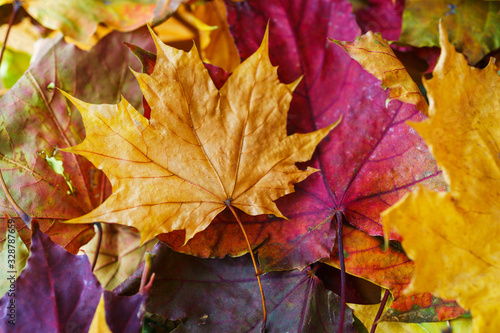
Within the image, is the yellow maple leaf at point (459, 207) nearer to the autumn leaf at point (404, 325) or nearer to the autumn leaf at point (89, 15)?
the autumn leaf at point (404, 325)

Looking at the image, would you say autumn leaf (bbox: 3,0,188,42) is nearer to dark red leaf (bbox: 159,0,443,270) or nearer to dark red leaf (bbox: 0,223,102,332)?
dark red leaf (bbox: 159,0,443,270)

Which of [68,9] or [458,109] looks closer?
[458,109]

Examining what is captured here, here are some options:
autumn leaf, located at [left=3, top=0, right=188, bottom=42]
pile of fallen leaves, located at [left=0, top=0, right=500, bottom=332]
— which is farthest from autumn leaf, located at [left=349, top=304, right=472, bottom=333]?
autumn leaf, located at [left=3, top=0, right=188, bottom=42]

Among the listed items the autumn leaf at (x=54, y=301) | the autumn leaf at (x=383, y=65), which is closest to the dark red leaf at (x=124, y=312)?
the autumn leaf at (x=54, y=301)

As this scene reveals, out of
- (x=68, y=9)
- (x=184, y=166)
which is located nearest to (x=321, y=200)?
(x=184, y=166)

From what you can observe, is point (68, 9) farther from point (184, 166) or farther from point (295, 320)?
point (295, 320)
